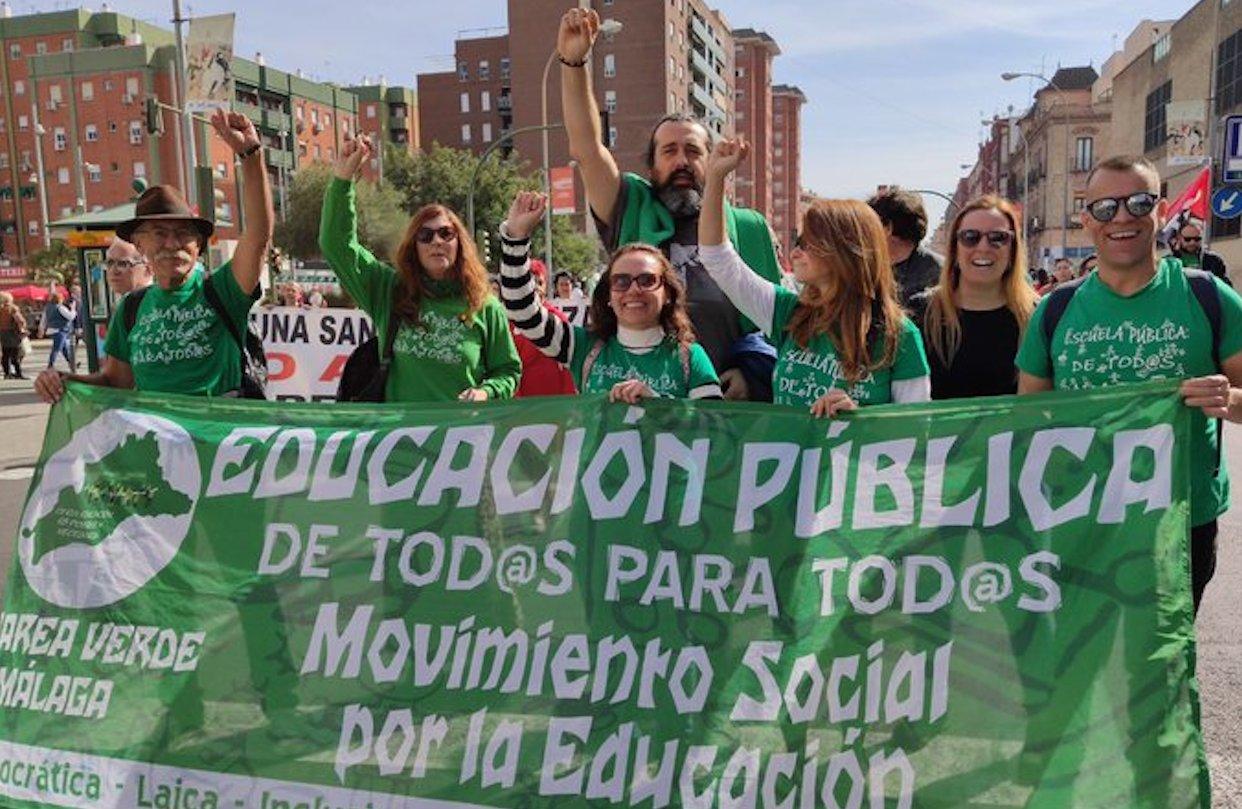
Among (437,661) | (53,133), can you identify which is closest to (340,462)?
(437,661)

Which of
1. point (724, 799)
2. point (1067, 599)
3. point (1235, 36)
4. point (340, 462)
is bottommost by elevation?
point (724, 799)

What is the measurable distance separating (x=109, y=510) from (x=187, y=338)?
26.9 inches

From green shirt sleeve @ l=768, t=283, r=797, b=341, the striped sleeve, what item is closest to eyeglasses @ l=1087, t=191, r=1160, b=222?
green shirt sleeve @ l=768, t=283, r=797, b=341

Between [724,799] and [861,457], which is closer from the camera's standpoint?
[724,799]

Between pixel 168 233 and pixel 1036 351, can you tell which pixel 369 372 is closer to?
pixel 168 233

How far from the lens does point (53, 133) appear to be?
7062 cm

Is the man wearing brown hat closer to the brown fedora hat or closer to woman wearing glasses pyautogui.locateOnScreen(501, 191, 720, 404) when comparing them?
the brown fedora hat

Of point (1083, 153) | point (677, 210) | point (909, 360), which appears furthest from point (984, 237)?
point (1083, 153)

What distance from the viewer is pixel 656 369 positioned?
10.3 ft

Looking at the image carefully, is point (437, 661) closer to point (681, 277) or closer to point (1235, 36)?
point (681, 277)

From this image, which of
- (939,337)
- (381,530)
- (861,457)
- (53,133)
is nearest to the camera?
(861,457)

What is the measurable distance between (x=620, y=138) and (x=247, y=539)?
2951 inches

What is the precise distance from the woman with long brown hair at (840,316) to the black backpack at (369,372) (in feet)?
4.17

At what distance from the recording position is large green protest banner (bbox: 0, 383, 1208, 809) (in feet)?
7.68
